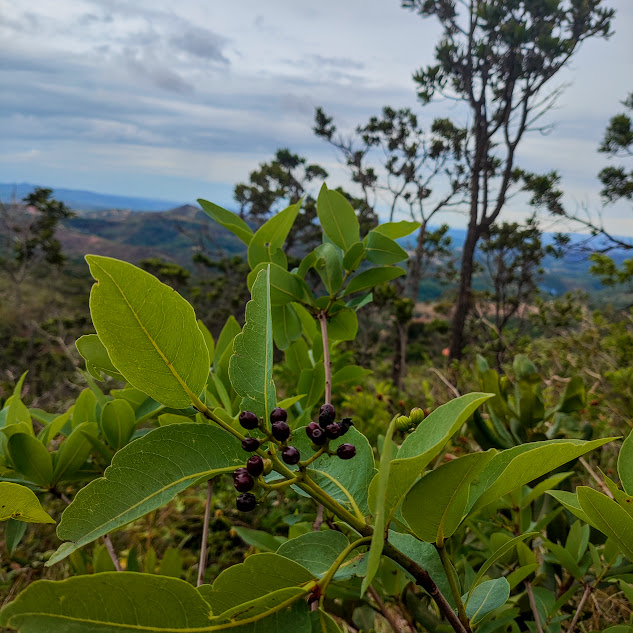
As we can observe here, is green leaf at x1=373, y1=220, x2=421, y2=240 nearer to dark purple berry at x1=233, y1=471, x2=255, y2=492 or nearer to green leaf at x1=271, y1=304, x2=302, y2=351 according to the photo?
green leaf at x1=271, y1=304, x2=302, y2=351

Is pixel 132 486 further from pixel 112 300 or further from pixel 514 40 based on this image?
pixel 514 40

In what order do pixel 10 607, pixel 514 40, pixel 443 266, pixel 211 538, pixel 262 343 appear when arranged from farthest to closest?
pixel 443 266 < pixel 514 40 < pixel 211 538 < pixel 262 343 < pixel 10 607

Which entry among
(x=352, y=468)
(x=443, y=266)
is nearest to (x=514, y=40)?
(x=443, y=266)

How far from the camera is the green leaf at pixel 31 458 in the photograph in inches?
22.8

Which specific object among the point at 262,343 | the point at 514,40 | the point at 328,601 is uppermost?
the point at 514,40

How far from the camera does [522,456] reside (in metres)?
0.35

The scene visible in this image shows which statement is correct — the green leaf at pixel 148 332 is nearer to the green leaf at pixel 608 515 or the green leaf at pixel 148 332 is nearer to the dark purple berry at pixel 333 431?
the dark purple berry at pixel 333 431

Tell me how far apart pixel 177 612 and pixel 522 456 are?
26 centimetres

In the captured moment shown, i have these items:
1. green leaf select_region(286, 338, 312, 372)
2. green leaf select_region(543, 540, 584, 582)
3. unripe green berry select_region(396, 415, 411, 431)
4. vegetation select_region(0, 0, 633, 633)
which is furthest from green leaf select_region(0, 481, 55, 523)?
green leaf select_region(543, 540, 584, 582)

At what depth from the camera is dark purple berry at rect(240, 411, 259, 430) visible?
1.11 ft

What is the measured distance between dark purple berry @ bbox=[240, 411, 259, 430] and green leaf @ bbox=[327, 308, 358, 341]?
45 cm

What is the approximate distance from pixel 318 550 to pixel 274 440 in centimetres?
11

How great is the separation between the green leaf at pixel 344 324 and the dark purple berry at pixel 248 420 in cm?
45

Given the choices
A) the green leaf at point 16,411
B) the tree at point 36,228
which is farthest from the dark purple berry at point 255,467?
the tree at point 36,228
